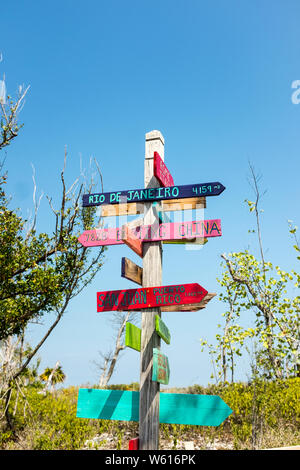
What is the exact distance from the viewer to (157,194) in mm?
5031

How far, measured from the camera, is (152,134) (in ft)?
17.7

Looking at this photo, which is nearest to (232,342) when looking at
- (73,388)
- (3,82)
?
(73,388)

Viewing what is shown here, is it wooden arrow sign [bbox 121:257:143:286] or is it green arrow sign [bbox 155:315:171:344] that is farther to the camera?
wooden arrow sign [bbox 121:257:143:286]

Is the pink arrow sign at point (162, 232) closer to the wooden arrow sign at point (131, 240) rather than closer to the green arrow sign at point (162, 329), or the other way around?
the wooden arrow sign at point (131, 240)

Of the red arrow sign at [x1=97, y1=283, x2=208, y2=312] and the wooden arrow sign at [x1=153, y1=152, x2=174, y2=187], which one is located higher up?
the wooden arrow sign at [x1=153, y1=152, x2=174, y2=187]

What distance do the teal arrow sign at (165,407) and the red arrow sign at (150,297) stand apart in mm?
964

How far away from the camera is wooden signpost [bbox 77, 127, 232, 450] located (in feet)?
14.5

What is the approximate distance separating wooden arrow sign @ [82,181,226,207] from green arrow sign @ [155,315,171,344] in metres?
1.45

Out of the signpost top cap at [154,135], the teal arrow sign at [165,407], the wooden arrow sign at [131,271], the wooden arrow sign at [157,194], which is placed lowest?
the teal arrow sign at [165,407]

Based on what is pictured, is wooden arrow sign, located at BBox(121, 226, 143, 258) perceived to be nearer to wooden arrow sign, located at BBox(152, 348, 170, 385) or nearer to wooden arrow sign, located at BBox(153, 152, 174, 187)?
wooden arrow sign, located at BBox(153, 152, 174, 187)

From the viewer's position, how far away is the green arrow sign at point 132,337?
437 centimetres

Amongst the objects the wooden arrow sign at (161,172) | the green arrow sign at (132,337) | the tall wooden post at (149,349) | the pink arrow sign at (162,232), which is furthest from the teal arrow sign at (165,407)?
the wooden arrow sign at (161,172)

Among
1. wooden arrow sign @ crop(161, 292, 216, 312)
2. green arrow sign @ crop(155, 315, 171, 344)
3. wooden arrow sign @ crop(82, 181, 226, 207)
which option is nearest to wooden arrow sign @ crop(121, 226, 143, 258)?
wooden arrow sign @ crop(82, 181, 226, 207)
